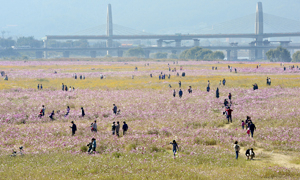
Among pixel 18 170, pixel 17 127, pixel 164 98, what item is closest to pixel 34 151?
pixel 18 170

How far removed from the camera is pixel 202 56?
180250mm

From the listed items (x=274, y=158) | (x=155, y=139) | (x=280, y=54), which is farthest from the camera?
(x=280, y=54)

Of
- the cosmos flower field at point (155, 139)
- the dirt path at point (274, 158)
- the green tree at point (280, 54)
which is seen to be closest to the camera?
the cosmos flower field at point (155, 139)

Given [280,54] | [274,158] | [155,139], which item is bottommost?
[274,158]

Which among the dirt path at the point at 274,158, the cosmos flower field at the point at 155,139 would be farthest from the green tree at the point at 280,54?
the dirt path at the point at 274,158

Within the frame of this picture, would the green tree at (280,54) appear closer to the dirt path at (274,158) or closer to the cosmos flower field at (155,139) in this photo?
the cosmos flower field at (155,139)

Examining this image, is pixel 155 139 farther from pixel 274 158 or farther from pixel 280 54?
pixel 280 54

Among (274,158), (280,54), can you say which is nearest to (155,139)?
(274,158)

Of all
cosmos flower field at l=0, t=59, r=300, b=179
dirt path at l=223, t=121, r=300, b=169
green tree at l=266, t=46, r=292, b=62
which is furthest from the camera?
green tree at l=266, t=46, r=292, b=62

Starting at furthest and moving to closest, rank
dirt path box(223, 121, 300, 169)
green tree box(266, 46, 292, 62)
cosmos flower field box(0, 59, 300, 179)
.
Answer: green tree box(266, 46, 292, 62)
dirt path box(223, 121, 300, 169)
cosmos flower field box(0, 59, 300, 179)

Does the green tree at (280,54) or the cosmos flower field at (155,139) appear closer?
the cosmos flower field at (155,139)

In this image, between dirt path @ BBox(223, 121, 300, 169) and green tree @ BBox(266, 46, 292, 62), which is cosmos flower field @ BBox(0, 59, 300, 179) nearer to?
dirt path @ BBox(223, 121, 300, 169)

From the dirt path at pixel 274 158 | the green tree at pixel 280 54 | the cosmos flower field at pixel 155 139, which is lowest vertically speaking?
the dirt path at pixel 274 158

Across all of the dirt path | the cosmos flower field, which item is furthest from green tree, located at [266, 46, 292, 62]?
the dirt path
